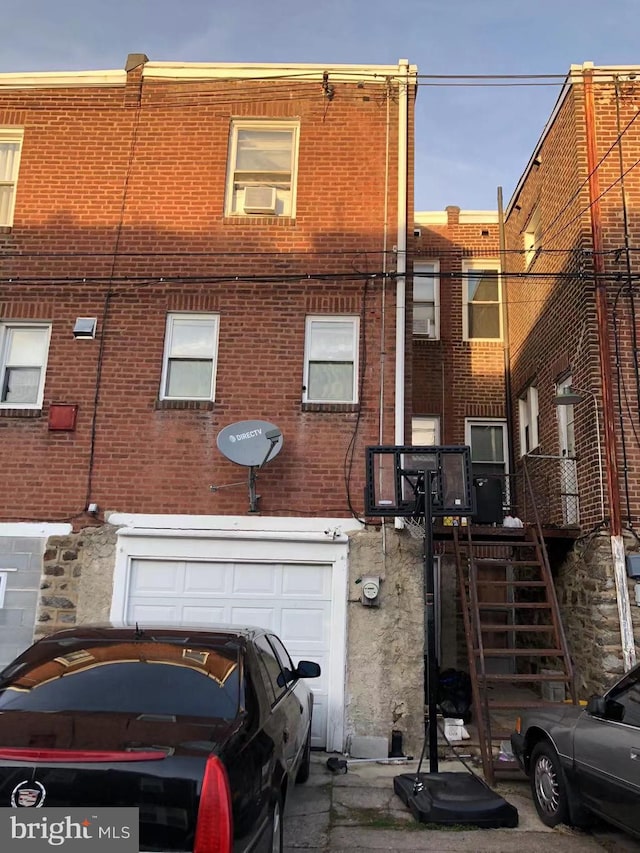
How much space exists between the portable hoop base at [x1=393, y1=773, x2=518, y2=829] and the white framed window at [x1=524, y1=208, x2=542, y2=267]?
27.3ft

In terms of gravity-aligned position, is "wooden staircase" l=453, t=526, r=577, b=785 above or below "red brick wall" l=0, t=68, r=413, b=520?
below

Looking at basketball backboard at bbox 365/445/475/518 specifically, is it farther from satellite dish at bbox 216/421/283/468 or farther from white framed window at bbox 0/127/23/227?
white framed window at bbox 0/127/23/227

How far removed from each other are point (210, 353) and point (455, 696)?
5.51 metres

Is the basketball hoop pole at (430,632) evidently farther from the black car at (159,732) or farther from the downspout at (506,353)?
the downspout at (506,353)

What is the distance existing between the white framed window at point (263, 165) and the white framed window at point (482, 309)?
522 centimetres

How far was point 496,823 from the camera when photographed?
5.06 metres

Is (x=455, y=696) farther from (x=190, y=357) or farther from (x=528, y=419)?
(x=190, y=357)

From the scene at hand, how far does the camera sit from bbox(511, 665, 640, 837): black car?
4230 millimetres

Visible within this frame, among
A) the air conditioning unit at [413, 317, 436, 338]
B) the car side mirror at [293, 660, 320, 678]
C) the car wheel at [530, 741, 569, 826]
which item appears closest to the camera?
the car wheel at [530, 741, 569, 826]

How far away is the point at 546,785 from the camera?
17.2ft

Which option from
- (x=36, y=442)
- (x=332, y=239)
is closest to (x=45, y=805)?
(x=36, y=442)

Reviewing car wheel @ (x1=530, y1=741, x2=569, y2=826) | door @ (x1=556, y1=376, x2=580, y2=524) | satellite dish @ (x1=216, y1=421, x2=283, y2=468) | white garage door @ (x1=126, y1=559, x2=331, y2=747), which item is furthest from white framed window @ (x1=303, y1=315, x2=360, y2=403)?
car wheel @ (x1=530, y1=741, x2=569, y2=826)

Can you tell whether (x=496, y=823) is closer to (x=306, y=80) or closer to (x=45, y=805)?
(x=45, y=805)
